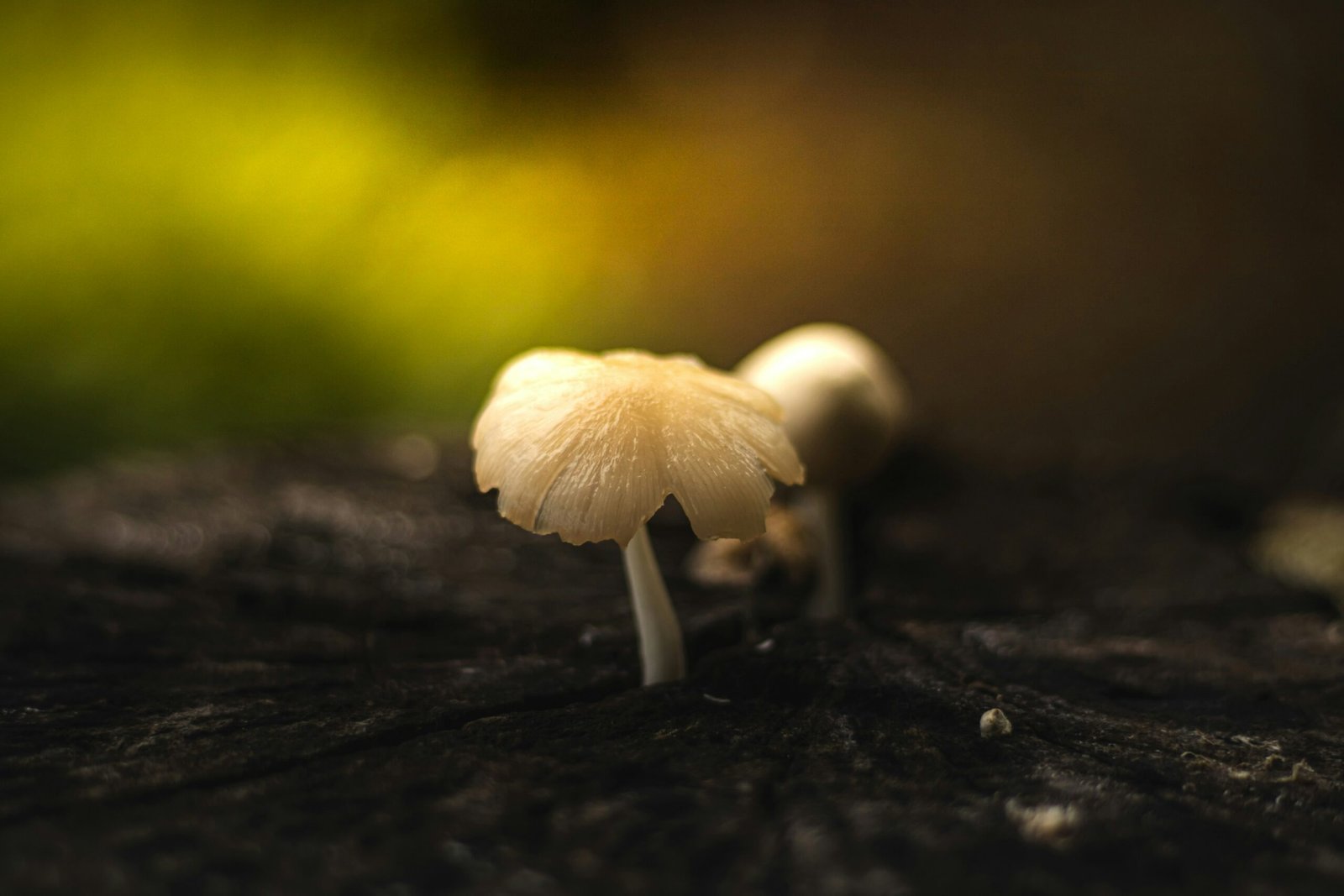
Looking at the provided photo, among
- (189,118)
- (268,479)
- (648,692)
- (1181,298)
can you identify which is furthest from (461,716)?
(1181,298)

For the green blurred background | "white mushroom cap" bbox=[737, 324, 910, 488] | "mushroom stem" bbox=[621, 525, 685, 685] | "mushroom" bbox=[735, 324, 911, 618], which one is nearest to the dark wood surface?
"mushroom stem" bbox=[621, 525, 685, 685]

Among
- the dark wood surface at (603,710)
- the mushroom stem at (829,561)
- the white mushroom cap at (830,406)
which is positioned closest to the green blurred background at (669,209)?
the dark wood surface at (603,710)

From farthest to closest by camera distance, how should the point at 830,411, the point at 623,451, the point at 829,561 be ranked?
1. the point at 829,561
2. the point at 830,411
3. the point at 623,451

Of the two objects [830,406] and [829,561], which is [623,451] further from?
[829,561]

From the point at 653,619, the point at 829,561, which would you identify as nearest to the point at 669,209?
the point at 829,561

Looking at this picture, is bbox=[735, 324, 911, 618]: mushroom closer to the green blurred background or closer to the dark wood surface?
the dark wood surface

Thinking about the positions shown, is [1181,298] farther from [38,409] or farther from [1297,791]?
[38,409]
